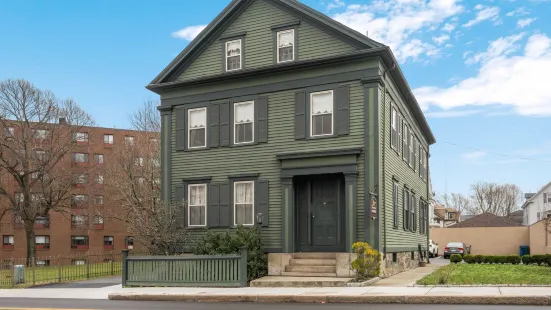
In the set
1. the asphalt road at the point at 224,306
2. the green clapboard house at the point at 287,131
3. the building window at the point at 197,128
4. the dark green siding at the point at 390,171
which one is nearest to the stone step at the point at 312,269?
the green clapboard house at the point at 287,131

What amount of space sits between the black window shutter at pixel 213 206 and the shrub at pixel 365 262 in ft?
19.8

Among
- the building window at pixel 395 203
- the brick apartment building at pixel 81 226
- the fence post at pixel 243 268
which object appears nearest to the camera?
the fence post at pixel 243 268

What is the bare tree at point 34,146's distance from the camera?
4841 centimetres

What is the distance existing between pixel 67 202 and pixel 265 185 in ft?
126

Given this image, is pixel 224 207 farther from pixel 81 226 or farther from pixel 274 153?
pixel 81 226

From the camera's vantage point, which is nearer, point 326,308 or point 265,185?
point 326,308

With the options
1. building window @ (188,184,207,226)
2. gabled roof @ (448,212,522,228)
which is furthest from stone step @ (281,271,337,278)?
gabled roof @ (448,212,522,228)

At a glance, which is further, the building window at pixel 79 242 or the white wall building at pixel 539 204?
the white wall building at pixel 539 204

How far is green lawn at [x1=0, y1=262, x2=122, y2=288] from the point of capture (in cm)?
2577

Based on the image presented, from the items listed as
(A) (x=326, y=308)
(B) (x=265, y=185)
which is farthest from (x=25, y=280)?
(A) (x=326, y=308)

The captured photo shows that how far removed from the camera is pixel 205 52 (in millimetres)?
24672

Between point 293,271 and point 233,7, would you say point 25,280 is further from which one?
point 233,7

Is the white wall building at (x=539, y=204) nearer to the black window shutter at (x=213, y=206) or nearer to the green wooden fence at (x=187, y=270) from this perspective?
the black window shutter at (x=213, y=206)

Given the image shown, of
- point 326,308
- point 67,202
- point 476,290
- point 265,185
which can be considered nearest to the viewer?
point 326,308
